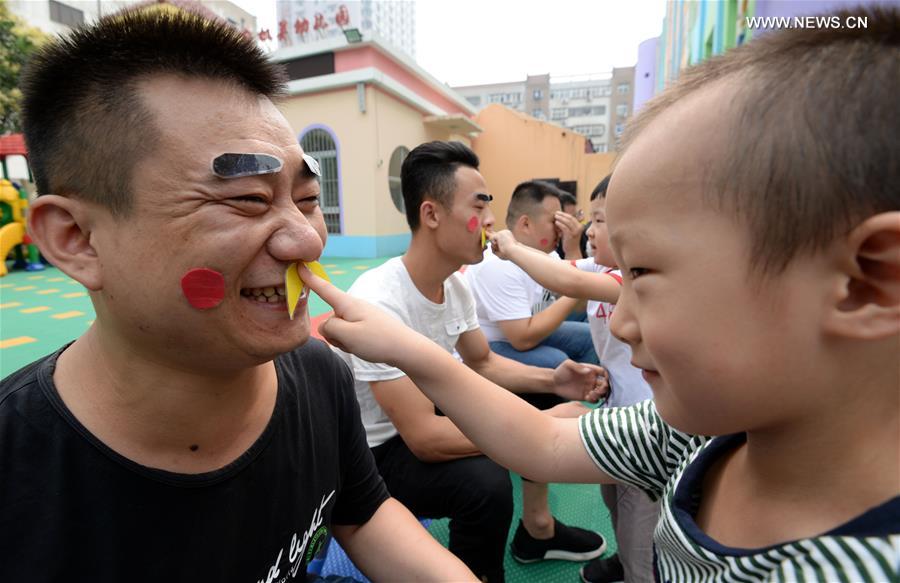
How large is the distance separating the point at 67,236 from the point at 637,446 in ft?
4.15

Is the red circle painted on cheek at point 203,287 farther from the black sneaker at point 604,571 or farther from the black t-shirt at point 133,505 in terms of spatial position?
the black sneaker at point 604,571

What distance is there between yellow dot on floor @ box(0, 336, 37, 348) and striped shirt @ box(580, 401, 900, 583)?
589 cm

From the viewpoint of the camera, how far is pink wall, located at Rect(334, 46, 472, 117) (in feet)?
36.7

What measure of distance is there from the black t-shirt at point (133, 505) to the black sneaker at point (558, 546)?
143 centimetres

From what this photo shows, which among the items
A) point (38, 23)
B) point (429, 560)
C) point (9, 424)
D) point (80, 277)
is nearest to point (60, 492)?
point (9, 424)

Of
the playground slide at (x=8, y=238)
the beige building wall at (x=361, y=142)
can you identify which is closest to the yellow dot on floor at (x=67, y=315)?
the playground slide at (x=8, y=238)

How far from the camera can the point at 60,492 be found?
0.82 m

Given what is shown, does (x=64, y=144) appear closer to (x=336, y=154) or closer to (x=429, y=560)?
(x=429, y=560)

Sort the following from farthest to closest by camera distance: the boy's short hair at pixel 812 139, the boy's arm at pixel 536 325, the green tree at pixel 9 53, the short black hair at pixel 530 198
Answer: the green tree at pixel 9 53 → the short black hair at pixel 530 198 → the boy's arm at pixel 536 325 → the boy's short hair at pixel 812 139

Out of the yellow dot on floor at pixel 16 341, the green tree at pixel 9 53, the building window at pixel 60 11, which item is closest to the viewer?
the yellow dot on floor at pixel 16 341

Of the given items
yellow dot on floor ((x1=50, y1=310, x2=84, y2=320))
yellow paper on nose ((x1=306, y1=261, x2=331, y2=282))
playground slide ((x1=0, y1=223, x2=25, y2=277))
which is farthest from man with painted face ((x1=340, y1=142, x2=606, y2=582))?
playground slide ((x1=0, y1=223, x2=25, y2=277))

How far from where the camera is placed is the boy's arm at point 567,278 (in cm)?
206

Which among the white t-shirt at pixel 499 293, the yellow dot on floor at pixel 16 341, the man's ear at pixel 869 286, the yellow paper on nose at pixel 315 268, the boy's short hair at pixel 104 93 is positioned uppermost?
the boy's short hair at pixel 104 93

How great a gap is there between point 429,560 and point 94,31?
1336 millimetres
